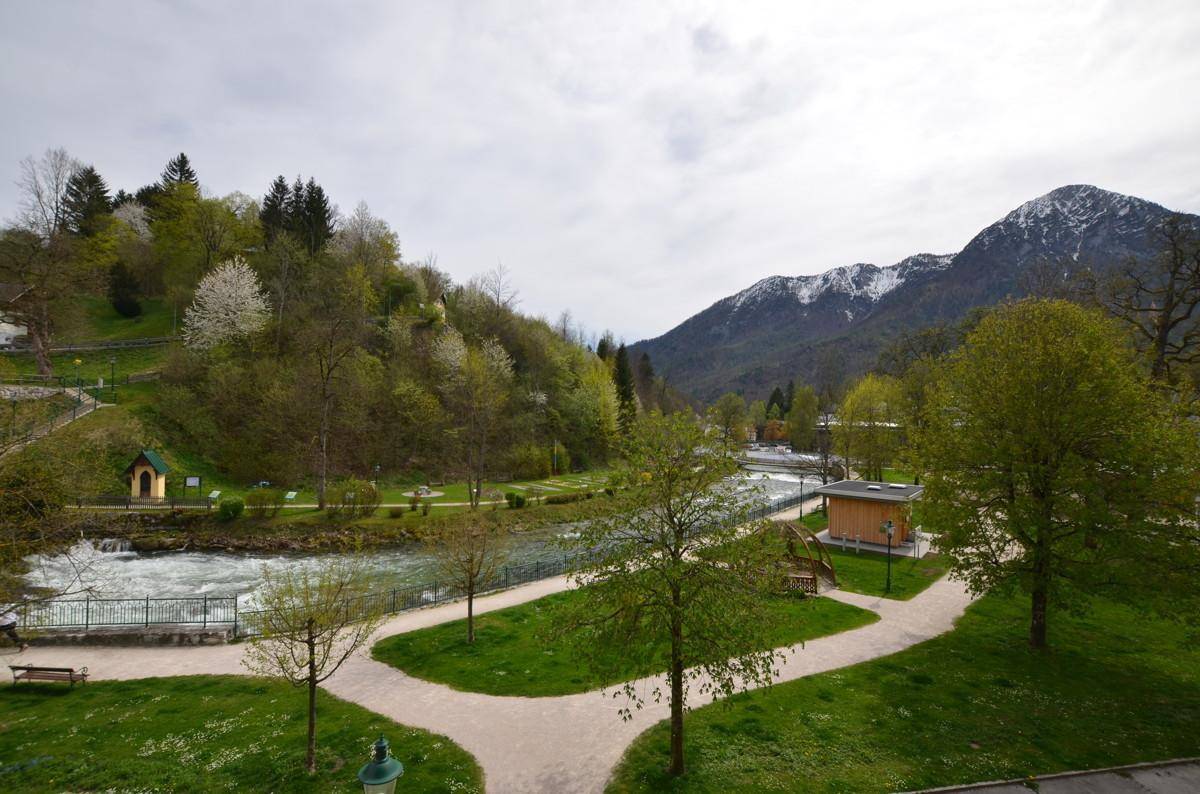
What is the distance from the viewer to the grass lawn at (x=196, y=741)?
9031 mm

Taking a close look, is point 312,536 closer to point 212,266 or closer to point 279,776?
point 279,776

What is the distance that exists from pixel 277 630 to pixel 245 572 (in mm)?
18378

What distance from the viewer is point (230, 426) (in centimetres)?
4141

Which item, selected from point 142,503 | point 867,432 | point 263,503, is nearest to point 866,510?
point 867,432

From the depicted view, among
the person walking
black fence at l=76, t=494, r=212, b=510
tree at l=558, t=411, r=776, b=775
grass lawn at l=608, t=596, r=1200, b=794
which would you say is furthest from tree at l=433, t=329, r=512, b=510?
tree at l=558, t=411, r=776, b=775

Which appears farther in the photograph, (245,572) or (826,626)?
(245,572)

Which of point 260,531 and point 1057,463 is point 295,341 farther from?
point 1057,463

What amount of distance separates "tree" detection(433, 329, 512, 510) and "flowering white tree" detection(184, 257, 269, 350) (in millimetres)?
16944

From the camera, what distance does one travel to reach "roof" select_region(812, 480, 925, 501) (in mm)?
26022

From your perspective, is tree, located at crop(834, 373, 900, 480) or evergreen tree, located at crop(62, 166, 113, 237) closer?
tree, located at crop(834, 373, 900, 480)

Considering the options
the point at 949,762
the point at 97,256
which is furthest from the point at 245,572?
the point at 97,256

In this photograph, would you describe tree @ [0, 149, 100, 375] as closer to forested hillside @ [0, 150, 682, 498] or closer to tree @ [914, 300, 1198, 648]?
forested hillside @ [0, 150, 682, 498]

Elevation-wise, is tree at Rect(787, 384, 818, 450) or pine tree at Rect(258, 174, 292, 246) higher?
pine tree at Rect(258, 174, 292, 246)

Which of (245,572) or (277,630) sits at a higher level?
(277,630)
